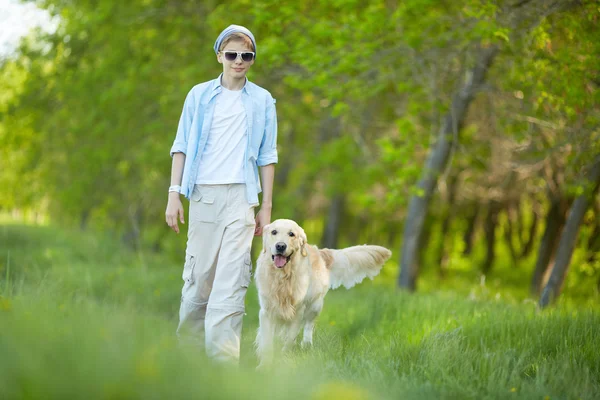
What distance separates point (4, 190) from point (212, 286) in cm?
2975

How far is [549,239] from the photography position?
46.2 ft

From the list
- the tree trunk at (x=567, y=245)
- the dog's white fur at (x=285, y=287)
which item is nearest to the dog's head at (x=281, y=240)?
the dog's white fur at (x=285, y=287)

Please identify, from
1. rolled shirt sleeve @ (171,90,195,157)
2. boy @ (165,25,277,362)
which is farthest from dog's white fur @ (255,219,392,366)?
rolled shirt sleeve @ (171,90,195,157)

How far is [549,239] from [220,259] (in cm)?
1094

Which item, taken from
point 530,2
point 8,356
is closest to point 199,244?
point 8,356

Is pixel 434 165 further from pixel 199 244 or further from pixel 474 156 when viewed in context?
pixel 199 244

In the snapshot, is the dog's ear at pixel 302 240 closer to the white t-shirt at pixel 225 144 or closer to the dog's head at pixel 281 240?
the dog's head at pixel 281 240

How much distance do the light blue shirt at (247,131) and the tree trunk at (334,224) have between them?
12.6 meters

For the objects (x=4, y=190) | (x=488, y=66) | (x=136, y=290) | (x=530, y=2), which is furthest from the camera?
(x=4, y=190)

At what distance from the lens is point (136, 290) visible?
8391mm

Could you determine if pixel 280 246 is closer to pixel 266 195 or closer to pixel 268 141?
pixel 266 195

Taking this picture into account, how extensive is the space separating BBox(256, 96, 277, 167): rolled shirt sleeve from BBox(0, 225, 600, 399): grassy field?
135 centimetres

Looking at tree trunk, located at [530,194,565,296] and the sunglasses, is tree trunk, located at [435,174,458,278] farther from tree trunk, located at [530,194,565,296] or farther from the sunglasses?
the sunglasses

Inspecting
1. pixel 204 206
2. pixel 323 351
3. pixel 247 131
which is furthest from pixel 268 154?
pixel 323 351
